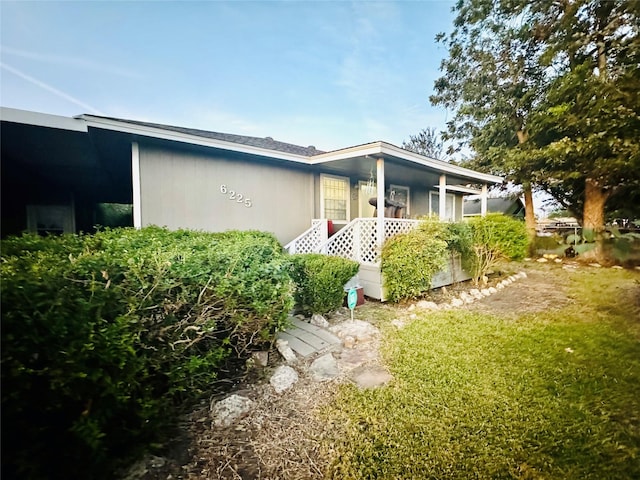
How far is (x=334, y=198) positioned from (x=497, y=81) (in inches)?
473

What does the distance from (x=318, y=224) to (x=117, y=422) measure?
19.4 ft

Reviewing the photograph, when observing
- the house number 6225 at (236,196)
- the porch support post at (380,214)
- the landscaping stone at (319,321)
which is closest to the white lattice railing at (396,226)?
the porch support post at (380,214)

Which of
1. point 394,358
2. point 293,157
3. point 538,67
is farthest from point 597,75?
point 394,358

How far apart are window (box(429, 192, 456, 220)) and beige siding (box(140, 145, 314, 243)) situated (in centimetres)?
703

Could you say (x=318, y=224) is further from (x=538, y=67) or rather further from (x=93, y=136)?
(x=538, y=67)

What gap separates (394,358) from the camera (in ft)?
11.0

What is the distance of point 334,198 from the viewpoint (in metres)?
8.77

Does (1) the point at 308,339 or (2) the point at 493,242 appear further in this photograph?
(2) the point at 493,242

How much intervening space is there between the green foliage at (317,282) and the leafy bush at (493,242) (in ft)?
15.2

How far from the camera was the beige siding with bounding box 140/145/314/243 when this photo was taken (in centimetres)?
570

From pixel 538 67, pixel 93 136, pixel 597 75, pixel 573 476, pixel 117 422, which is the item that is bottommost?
pixel 573 476

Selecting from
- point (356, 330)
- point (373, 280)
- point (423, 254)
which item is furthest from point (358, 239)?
point (356, 330)

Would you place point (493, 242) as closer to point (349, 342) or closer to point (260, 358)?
point (349, 342)

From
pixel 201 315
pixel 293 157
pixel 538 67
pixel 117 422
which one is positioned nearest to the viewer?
pixel 117 422
